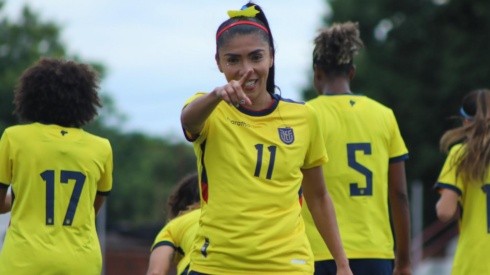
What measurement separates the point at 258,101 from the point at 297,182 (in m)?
0.48

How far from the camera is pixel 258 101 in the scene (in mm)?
6773

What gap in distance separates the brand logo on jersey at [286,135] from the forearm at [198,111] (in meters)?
0.48

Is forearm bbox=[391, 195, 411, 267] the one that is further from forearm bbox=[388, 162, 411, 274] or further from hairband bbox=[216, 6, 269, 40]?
hairband bbox=[216, 6, 269, 40]

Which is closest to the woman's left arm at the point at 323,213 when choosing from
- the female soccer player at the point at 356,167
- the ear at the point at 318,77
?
the female soccer player at the point at 356,167

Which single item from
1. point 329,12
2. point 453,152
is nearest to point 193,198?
point 453,152

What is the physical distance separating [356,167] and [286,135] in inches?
85.8

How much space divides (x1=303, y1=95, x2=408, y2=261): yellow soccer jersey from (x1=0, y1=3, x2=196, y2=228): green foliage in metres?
33.5

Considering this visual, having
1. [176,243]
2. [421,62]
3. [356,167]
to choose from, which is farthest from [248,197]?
[421,62]

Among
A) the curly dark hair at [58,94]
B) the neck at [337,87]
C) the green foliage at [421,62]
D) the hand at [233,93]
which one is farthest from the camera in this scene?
the green foliage at [421,62]

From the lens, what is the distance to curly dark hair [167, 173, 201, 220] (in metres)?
9.23

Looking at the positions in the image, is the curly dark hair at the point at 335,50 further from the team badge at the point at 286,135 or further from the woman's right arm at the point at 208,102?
the woman's right arm at the point at 208,102

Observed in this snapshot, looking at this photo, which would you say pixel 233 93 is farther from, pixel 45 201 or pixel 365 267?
pixel 365 267

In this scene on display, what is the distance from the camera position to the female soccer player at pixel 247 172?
6.56 metres

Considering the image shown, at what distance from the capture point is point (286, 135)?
267 inches
